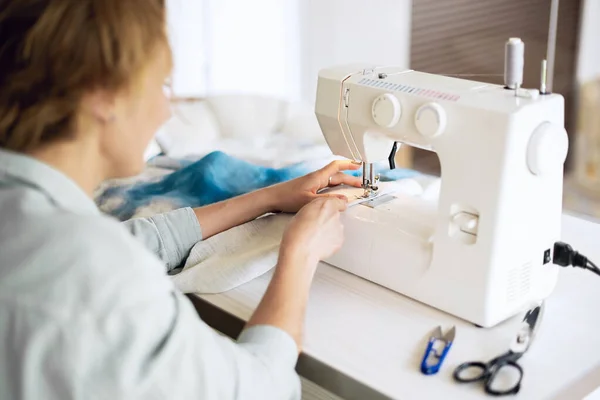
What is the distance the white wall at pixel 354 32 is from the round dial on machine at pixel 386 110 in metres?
2.87

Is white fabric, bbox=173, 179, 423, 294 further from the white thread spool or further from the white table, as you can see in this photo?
the white thread spool

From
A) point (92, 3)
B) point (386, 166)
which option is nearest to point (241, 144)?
point (386, 166)

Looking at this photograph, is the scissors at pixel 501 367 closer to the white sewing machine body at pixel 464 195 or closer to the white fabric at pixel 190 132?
the white sewing machine body at pixel 464 195

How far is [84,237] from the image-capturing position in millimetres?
776

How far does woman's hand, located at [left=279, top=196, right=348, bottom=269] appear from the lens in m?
1.07

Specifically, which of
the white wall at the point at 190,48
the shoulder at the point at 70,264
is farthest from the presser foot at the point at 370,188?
the white wall at the point at 190,48

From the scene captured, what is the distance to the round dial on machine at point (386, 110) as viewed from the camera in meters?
1.14

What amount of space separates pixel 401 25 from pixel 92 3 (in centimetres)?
342

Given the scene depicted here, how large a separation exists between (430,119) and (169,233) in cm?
51

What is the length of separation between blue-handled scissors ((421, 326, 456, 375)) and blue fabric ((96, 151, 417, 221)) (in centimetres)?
54

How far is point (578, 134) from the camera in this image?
3.73 meters

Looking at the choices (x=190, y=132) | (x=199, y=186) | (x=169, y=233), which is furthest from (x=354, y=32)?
(x=169, y=233)

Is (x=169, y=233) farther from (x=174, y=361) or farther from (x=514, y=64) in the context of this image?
(x=514, y=64)

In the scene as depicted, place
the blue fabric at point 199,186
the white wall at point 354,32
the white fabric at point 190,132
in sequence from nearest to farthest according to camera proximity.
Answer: the blue fabric at point 199,186 < the white fabric at point 190,132 < the white wall at point 354,32
